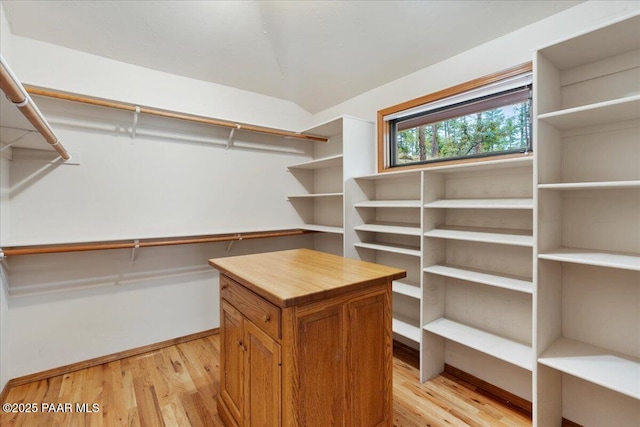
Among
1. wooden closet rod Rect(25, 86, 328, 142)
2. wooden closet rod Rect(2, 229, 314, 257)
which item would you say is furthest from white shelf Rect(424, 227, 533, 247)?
wooden closet rod Rect(25, 86, 328, 142)

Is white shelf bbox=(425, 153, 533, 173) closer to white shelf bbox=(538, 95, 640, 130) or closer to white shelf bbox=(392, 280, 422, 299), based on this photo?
white shelf bbox=(538, 95, 640, 130)

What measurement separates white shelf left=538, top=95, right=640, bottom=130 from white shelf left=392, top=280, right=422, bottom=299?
1.35 m

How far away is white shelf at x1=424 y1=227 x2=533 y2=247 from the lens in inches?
64.8

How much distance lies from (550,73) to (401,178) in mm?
1217

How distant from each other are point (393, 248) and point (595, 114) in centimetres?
144

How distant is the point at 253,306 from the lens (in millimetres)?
1352

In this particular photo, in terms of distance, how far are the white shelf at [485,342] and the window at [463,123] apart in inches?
48.7

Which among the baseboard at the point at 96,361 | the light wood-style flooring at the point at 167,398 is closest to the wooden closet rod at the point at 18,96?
the light wood-style flooring at the point at 167,398

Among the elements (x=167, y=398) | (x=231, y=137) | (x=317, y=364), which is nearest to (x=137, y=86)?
(x=231, y=137)

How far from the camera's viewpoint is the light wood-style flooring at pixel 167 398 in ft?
5.81

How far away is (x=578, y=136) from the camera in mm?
1632

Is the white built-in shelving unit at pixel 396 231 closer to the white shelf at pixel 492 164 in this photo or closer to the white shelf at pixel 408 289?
the white shelf at pixel 408 289

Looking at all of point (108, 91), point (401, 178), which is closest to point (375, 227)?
point (401, 178)

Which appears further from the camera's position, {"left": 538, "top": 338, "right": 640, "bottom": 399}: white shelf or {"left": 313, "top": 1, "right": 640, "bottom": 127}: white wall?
{"left": 313, "top": 1, "right": 640, "bottom": 127}: white wall
